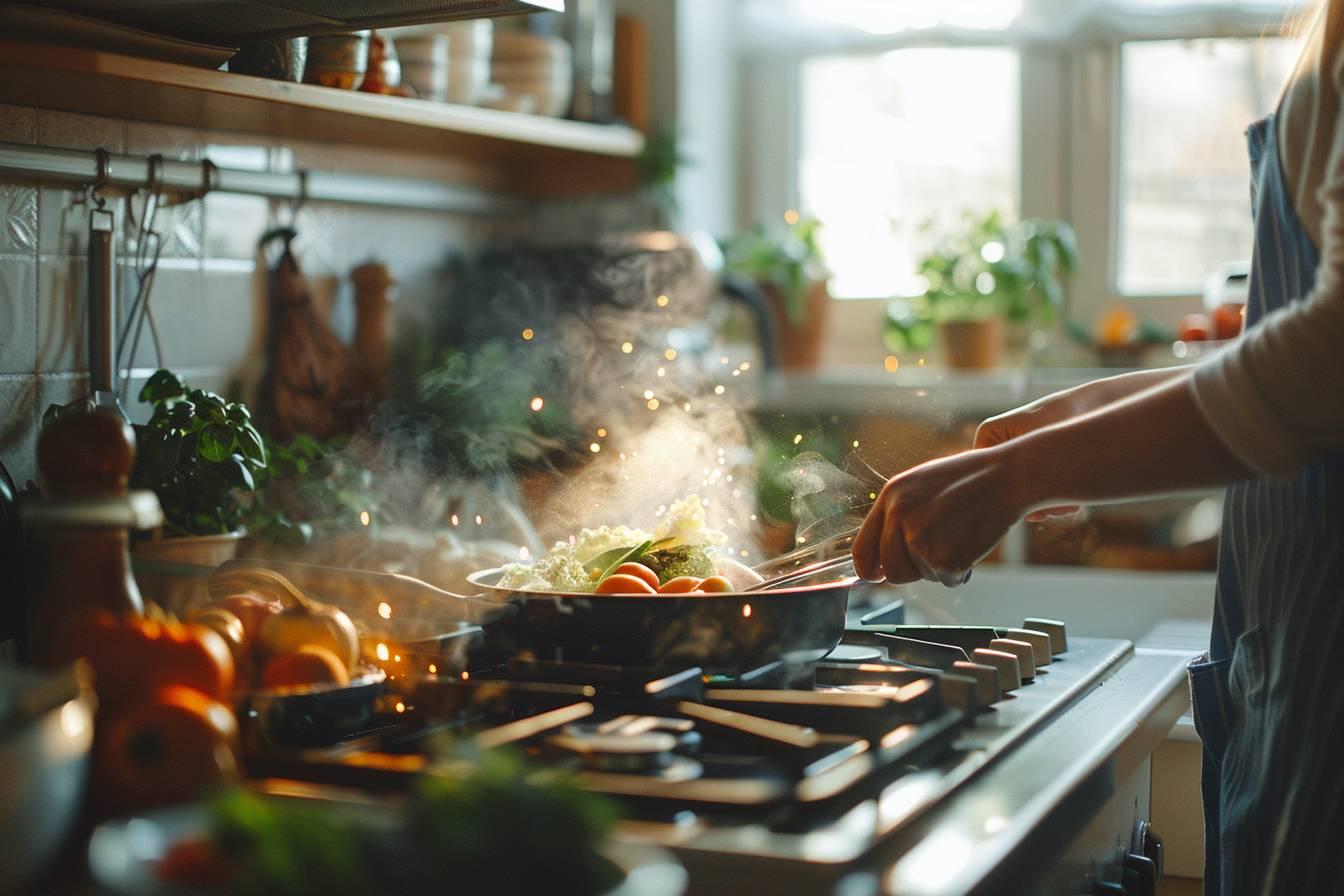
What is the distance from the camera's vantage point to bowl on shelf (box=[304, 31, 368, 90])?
4.80 feet

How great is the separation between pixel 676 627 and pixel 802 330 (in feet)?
5.60

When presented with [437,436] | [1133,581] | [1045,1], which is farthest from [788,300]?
[437,436]

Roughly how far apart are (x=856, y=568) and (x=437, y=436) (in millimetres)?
691

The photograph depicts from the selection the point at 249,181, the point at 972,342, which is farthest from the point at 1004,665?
the point at 972,342

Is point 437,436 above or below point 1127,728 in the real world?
above

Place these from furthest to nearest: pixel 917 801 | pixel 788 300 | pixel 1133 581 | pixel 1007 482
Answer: pixel 788 300
pixel 1133 581
pixel 1007 482
pixel 917 801

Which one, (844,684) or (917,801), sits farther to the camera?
(844,684)

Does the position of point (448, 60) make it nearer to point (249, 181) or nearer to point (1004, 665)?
point (249, 181)

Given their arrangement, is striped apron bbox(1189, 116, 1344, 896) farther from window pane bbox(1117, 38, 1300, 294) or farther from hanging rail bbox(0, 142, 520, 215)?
window pane bbox(1117, 38, 1300, 294)

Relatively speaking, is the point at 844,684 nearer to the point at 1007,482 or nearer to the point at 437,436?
the point at 1007,482

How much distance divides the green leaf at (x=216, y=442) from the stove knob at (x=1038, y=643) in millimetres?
702

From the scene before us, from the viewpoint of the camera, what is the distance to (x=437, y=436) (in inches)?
60.2

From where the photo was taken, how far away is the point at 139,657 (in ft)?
2.54

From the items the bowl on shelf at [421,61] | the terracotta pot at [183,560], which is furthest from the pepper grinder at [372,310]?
the terracotta pot at [183,560]
